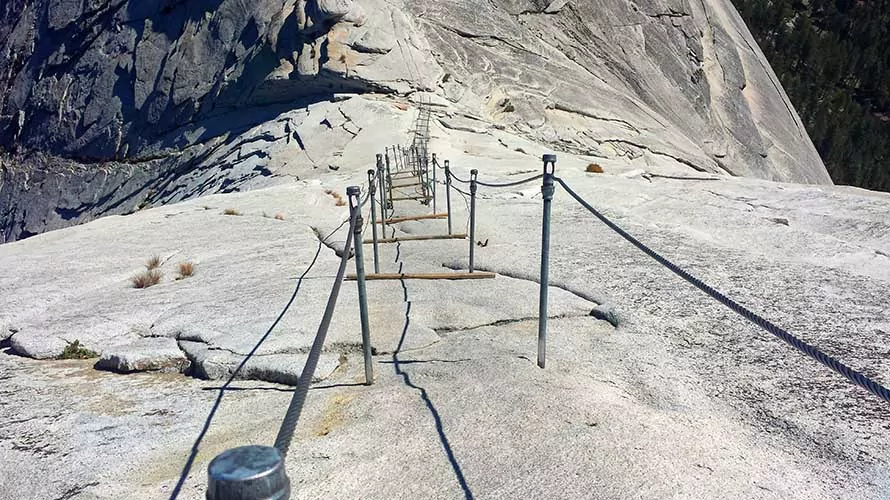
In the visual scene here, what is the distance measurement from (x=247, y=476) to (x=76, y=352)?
4.53 meters

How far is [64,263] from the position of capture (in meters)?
8.04

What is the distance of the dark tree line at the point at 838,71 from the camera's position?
72750mm

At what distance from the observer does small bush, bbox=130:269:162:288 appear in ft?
23.0

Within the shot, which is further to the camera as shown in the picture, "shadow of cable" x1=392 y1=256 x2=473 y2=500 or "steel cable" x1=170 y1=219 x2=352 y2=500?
"steel cable" x1=170 y1=219 x2=352 y2=500

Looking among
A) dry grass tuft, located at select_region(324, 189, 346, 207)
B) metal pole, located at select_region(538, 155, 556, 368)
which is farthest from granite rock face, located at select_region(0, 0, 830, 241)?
metal pole, located at select_region(538, 155, 556, 368)

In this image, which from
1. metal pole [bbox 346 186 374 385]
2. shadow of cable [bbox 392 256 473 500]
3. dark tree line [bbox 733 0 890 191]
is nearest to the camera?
shadow of cable [bbox 392 256 473 500]

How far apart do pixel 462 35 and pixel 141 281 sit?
20.9 m

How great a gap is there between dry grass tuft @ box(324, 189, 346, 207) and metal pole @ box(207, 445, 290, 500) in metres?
10.1

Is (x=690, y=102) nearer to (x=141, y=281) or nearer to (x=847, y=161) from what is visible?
(x=141, y=281)

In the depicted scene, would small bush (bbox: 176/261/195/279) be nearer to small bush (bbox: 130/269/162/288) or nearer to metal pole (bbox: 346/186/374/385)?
small bush (bbox: 130/269/162/288)

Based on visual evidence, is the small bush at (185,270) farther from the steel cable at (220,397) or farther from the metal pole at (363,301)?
the metal pole at (363,301)

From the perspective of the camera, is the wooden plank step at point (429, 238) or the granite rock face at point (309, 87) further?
the granite rock face at point (309, 87)

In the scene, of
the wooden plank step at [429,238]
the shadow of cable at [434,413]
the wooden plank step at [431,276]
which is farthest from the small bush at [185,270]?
the shadow of cable at [434,413]

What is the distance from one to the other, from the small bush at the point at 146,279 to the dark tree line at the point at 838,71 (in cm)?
7852
